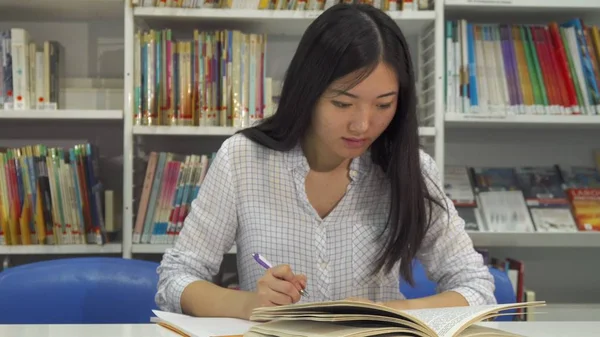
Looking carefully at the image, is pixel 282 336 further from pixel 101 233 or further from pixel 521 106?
pixel 521 106

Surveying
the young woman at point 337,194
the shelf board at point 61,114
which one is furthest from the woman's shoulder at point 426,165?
the shelf board at point 61,114

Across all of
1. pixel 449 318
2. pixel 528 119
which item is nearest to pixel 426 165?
pixel 449 318

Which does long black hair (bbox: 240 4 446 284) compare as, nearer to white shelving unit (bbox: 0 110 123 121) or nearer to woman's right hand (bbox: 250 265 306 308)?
woman's right hand (bbox: 250 265 306 308)

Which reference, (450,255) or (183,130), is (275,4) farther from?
(450,255)

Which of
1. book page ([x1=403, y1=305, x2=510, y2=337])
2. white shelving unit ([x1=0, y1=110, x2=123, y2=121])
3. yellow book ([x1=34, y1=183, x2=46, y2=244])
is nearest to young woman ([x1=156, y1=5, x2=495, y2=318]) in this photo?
book page ([x1=403, y1=305, x2=510, y2=337])

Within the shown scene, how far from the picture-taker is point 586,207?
2293 mm

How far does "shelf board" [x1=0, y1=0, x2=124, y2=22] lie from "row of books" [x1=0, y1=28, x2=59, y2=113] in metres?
0.12

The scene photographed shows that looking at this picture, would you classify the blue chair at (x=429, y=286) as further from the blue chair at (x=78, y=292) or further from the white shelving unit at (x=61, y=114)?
the white shelving unit at (x=61, y=114)

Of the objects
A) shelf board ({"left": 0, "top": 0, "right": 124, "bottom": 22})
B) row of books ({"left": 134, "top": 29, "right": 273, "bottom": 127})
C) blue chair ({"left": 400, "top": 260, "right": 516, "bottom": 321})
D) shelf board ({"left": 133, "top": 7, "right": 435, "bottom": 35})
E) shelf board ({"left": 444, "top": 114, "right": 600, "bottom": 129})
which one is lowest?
blue chair ({"left": 400, "top": 260, "right": 516, "bottom": 321})

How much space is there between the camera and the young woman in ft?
4.13

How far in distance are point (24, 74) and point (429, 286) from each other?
1.37 meters

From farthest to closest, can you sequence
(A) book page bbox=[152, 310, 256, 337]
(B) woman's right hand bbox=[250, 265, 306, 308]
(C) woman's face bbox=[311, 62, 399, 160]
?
(C) woman's face bbox=[311, 62, 399, 160]
(B) woman's right hand bbox=[250, 265, 306, 308]
(A) book page bbox=[152, 310, 256, 337]

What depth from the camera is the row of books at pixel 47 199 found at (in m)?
2.15

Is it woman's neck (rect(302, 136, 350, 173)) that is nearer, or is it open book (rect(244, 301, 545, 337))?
open book (rect(244, 301, 545, 337))
